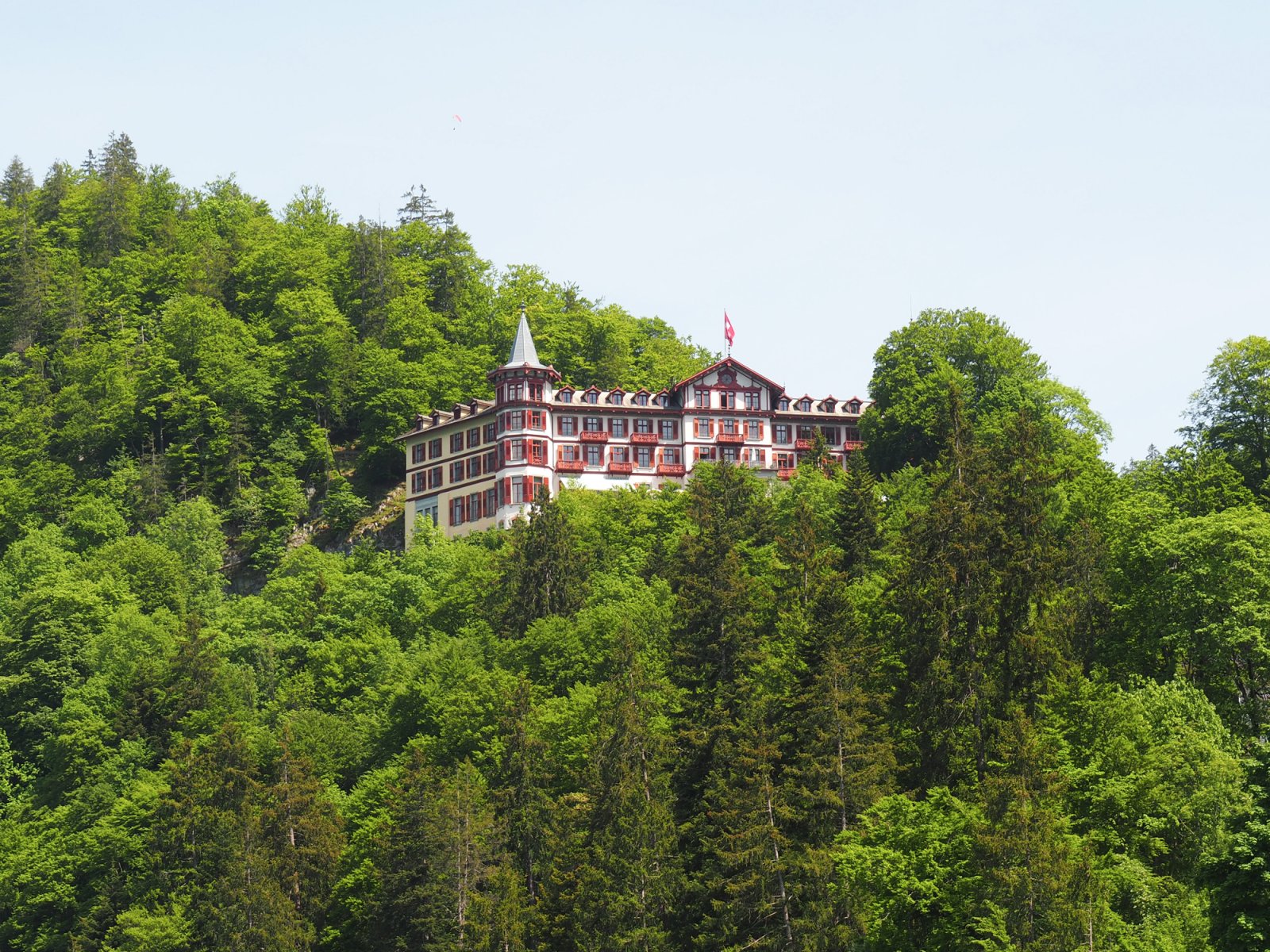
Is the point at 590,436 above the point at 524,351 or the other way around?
the other way around

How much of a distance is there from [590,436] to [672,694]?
4474 centimetres

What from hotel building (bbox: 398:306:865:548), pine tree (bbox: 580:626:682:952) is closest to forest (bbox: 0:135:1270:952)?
pine tree (bbox: 580:626:682:952)

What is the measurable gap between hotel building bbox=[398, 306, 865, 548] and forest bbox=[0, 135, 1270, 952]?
490 cm

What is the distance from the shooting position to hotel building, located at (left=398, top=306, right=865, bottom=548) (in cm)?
11562

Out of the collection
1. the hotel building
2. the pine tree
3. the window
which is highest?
the hotel building

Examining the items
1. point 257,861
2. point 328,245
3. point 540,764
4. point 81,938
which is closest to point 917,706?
point 540,764

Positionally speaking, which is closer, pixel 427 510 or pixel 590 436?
pixel 590 436

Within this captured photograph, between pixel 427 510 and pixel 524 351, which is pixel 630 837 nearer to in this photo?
pixel 427 510

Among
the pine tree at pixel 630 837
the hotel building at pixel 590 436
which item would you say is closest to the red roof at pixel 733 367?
the hotel building at pixel 590 436

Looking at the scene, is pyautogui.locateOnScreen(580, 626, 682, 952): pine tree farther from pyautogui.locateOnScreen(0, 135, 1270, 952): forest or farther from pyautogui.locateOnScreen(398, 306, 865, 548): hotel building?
pyautogui.locateOnScreen(398, 306, 865, 548): hotel building

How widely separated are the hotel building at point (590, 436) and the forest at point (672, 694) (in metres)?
4.90

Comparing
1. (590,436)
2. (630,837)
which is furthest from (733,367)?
(630,837)

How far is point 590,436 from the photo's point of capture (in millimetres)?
117375

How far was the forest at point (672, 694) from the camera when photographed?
60.3m
